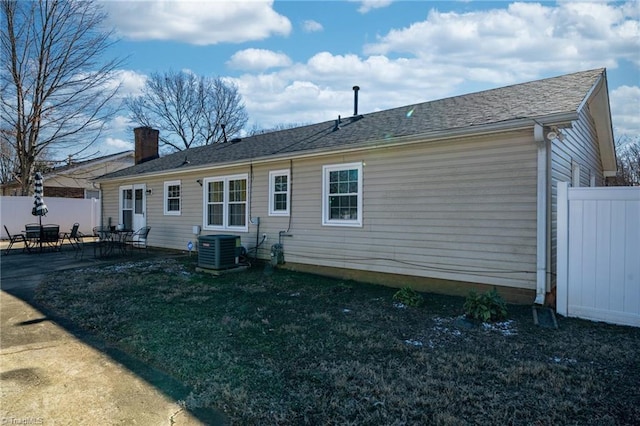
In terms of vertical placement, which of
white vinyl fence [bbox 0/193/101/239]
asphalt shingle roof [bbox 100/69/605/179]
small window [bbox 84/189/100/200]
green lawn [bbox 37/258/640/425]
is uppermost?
Result: asphalt shingle roof [bbox 100/69/605/179]

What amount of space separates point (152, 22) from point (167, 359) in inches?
358

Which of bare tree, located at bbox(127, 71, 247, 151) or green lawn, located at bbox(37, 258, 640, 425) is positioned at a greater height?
bare tree, located at bbox(127, 71, 247, 151)

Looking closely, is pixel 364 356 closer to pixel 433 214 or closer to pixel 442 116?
pixel 433 214

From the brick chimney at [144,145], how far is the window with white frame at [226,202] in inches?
294

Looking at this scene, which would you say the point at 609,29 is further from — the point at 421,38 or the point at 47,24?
the point at 47,24

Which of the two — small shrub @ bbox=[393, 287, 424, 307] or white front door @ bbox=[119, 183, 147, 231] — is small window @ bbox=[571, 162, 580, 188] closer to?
small shrub @ bbox=[393, 287, 424, 307]

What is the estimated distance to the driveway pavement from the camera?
9.27ft

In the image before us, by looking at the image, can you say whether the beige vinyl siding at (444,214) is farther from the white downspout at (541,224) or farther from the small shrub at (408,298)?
the small shrub at (408,298)

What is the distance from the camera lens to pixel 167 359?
388 centimetres

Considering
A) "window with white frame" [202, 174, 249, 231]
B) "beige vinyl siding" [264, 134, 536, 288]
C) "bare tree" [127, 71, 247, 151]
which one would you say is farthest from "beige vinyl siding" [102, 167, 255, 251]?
"bare tree" [127, 71, 247, 151]

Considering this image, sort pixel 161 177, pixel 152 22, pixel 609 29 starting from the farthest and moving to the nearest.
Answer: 1. pixel 161 177
2. pixel 152 22
3. pixel 609 29

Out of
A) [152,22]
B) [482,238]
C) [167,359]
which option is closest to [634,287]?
[482,238]

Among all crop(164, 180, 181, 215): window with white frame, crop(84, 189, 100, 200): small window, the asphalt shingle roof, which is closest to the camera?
the asphalt shingle roof

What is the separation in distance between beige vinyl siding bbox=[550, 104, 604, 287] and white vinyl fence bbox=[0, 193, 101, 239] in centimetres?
1790
